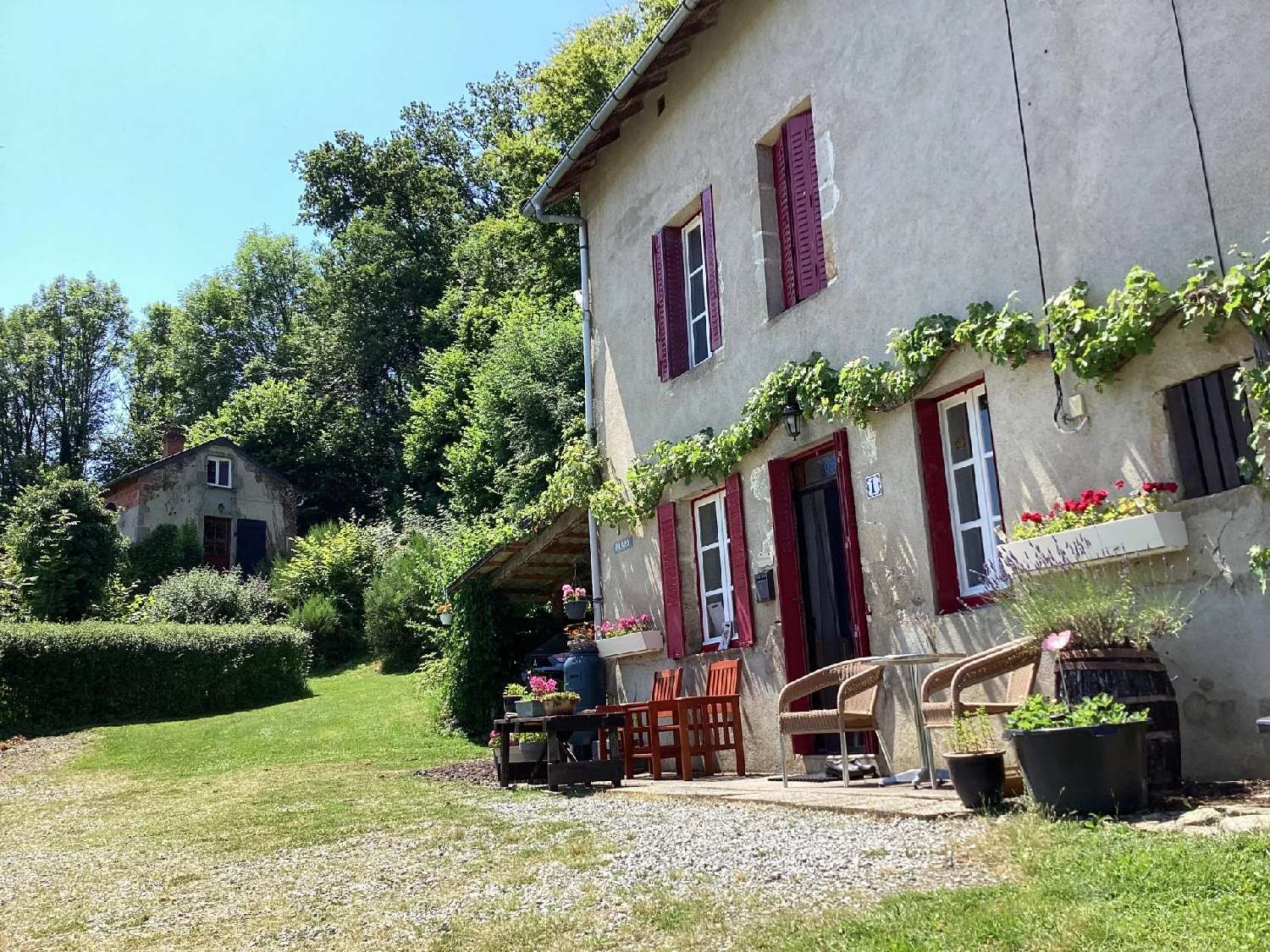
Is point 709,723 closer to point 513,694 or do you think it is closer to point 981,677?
point 513,694

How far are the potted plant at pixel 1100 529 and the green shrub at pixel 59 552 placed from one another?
20.2m

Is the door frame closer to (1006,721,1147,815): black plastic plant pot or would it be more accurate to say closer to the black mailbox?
the black mailbox

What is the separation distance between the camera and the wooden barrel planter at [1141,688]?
466 centimetres

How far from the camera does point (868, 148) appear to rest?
771 centimetres

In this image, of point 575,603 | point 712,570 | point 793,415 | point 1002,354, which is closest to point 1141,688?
point 1002,354

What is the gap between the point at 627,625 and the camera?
1053 centimetres

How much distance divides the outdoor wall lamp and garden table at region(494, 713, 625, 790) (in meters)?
2.49

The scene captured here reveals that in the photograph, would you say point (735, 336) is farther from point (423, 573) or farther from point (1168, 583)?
point (423, 573)

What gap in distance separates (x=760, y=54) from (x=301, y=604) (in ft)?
63.0

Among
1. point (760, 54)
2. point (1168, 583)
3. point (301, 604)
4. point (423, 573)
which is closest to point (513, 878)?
point (1168, 583)

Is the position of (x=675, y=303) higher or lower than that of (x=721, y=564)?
higher

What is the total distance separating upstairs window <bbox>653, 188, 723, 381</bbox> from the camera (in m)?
10.3

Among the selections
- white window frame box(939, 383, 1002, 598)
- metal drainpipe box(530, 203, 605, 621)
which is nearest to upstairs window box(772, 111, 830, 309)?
white window frame box(939, 383, 1002, 598)

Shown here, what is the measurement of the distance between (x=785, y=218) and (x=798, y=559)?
2.79 metres
